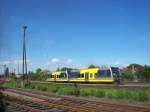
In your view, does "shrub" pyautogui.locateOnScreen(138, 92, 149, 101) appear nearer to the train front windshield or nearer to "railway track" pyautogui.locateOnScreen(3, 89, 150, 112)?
"railway track" pyautogui.locateOnScreen(3, 89, 150, 112)

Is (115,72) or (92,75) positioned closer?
(115,72)

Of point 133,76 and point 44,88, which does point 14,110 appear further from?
point 133,76

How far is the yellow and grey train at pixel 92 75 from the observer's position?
4156cm

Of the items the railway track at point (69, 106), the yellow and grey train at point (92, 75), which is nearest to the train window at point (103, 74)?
the yellow and grey train at point (92, 75)

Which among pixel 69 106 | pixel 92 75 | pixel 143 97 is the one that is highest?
pixel 92 75

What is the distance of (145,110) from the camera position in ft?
50.4

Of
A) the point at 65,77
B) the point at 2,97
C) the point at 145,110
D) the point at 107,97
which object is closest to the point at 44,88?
the point at 107,97

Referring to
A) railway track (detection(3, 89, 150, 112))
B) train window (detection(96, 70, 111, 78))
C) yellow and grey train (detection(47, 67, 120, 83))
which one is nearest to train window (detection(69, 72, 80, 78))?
yellow and grey train (detection(47, 67, 120, 83))

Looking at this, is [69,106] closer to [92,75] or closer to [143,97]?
[143,97]

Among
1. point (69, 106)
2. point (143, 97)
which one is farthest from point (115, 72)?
point (69, 106)

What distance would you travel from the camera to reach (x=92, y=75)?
45.7 metres

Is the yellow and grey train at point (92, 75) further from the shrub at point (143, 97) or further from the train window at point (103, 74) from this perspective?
the shrub at point (143, 97)

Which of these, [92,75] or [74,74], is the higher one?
[74,74]

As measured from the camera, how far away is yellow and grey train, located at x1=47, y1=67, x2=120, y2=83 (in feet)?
136
